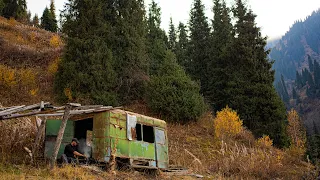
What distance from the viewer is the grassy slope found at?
1076 centimetres

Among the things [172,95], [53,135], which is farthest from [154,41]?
[53,135]

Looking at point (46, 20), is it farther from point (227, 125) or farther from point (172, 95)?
point (227, 125)

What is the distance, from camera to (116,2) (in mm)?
24766

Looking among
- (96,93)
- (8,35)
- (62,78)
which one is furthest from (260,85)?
(8,35)

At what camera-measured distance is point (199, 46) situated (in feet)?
114

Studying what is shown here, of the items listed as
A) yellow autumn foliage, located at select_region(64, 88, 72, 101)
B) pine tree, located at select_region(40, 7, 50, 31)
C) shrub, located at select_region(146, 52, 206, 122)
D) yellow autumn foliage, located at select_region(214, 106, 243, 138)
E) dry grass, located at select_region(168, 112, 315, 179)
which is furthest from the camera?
pine tree, located at select_region(40, 7, 50, 31)

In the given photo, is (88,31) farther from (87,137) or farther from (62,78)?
(87,137)

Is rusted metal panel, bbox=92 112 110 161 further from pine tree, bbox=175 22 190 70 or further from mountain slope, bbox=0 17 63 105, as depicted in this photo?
pine tree, bbox=175 22 190 70

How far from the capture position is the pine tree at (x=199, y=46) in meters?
32.7

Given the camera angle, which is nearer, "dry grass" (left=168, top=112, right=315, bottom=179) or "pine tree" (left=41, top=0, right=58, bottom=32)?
"dry grass" (left=168, top=112, right=315, bottom=179)

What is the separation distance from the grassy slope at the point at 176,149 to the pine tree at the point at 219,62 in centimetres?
406

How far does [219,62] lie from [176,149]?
15246mm

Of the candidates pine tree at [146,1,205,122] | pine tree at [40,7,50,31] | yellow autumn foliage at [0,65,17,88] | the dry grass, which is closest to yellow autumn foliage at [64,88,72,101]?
yellow autumn foliage at [0,65,17,88]

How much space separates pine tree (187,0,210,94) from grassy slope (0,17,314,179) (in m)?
7.83
